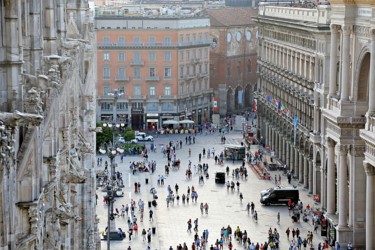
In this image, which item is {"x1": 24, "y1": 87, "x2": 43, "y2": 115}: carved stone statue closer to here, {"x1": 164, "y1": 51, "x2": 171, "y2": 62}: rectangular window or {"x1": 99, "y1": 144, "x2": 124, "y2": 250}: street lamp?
{"x1": 99, "y1": 144, "x2": 124, "y2": 250}: street lamp

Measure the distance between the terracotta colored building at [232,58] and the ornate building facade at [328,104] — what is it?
30714 millimetres

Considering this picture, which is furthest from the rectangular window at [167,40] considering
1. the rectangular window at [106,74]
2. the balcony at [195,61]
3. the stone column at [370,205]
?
the stone column at [370,205]

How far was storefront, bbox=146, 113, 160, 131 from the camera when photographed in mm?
120188

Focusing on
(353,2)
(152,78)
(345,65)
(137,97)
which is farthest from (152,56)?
(353,2)

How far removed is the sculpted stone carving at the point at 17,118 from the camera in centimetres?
1209

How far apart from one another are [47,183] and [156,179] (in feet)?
232

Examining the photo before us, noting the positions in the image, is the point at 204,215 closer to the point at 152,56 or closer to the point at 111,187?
A: the point at 111,187

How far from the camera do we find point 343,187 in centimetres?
6041

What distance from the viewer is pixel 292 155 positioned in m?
89.2

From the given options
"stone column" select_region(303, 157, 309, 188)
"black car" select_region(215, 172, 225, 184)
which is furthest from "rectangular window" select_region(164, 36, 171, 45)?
"stone column" select_region(303, 157, 309, 188)

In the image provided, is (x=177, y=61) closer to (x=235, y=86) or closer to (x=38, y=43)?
(x=235, y=86)

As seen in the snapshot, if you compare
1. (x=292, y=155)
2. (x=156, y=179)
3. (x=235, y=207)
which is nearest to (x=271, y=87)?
(x=292, y=155)

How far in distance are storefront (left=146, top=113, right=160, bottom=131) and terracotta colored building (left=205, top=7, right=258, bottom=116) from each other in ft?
65.9

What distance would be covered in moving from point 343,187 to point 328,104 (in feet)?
22.6
